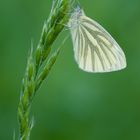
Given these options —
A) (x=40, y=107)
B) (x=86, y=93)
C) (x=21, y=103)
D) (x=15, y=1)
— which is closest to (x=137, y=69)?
(x=86, y=93)

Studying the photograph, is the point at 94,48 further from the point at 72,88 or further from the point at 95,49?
the point at 72,88

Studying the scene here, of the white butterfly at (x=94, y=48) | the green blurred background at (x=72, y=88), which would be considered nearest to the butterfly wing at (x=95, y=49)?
the white butterfly at (x=94, y=48)

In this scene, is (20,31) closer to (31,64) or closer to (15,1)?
(15,1)

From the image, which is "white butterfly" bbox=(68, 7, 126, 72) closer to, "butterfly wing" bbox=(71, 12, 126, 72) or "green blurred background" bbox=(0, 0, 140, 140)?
"butterfly wing" bbox=(71, 12, 126, 72)

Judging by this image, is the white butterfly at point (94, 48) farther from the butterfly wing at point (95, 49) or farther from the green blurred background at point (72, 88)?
the green blurred background at point (72, 88)

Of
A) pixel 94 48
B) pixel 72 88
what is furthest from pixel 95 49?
pixel 72 88
